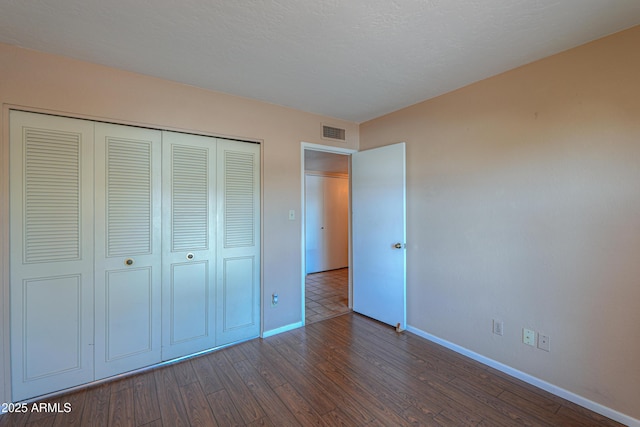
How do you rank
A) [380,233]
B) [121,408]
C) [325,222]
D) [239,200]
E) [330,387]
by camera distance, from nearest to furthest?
[121,408]
[330,387]
[239,200]
[380,233]
[325,222]

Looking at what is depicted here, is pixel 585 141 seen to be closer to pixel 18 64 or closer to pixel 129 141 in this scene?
pixel 129 141

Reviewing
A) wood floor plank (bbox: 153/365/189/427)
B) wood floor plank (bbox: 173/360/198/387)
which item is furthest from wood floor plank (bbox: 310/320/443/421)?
wood floor plank (bbox: 153/365/189/427)

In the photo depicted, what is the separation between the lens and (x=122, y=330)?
216 cm

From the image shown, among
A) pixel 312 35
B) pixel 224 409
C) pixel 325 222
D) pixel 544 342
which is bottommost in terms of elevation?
pixel 224 409

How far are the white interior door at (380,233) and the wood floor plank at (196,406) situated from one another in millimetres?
1952

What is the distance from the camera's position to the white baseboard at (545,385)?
1693mm

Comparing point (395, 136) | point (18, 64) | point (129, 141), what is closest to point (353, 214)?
point (395, 136)

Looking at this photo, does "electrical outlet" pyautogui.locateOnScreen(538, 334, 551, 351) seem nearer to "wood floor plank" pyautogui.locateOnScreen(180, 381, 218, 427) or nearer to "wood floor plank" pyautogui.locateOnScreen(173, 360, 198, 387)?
"wood floor plank" pyautogui.locateOnScreen(180, 381, 218, 427)

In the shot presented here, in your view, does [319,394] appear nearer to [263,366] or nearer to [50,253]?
[263,366]

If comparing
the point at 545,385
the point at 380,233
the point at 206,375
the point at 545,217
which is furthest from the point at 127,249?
the point at 545,385

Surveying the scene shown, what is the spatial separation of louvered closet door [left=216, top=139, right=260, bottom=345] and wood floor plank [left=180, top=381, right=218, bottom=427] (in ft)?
1.95

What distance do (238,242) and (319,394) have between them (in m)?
1.49

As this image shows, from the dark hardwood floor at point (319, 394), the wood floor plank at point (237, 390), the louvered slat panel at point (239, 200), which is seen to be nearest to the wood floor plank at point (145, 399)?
the dark hardwood floor at point (319, 394)

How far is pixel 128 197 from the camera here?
2184 millimetres
